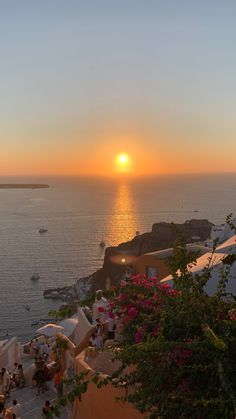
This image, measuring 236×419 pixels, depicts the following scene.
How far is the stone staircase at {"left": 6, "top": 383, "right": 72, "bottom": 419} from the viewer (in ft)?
36.9

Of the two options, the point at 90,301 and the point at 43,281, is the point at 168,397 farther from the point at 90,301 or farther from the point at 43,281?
the point at 43,281

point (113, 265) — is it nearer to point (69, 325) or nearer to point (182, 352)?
point (69, 325)

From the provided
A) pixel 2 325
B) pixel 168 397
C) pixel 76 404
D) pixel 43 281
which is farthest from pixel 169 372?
pixel 43 281

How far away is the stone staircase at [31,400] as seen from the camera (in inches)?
443

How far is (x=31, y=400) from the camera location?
12516 mm

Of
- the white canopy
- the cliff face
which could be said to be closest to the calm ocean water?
the cliff face

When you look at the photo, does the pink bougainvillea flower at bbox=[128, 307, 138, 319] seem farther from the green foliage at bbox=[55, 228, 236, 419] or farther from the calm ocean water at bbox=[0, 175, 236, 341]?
the calm ocean water at bbox=[0, 175, 236, 341]

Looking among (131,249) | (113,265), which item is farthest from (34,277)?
(131,249)

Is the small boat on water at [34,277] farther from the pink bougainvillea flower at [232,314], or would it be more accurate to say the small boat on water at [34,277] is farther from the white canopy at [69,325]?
the pink bougainvillea flower at [232,314]

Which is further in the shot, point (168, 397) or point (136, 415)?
point (136, 415)

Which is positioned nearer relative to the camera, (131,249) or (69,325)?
(69,325)

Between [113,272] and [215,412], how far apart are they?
51997 mm

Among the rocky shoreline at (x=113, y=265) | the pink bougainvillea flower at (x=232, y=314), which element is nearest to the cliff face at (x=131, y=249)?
the rocky shoreline at (x=113, y=265)

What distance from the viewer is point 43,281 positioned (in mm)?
70188
